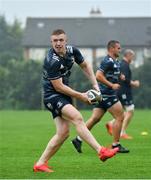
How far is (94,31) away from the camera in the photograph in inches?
3514

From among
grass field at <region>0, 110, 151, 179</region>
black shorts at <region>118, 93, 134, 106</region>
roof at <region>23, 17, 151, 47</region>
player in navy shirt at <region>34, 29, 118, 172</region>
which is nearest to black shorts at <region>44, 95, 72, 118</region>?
player in navy shirt at <region>34, 29, 118, 172</region>

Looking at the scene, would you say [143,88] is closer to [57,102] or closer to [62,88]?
[57,102]

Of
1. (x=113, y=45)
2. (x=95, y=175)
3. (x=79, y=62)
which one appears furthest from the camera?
(x=113, y=45)

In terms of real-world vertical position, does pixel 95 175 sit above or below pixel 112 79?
below

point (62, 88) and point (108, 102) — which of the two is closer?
point (62, 88)

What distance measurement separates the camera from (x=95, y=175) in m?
10.5

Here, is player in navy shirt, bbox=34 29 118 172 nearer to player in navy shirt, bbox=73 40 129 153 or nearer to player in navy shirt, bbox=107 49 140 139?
player in navy shirt, bbox=73 40 129 153

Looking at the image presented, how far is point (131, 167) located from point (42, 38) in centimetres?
7964

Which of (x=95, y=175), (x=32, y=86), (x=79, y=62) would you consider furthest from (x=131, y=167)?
(x=32, y=86)

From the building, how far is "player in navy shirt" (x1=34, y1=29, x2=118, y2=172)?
76915 mm

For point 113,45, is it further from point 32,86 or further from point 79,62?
point 32,86

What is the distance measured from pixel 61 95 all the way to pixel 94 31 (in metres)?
78.6

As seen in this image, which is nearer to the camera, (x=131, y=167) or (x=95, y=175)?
(x=95, y=175)

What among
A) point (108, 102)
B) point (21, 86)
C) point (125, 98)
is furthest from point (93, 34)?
A: point (108, 102)
